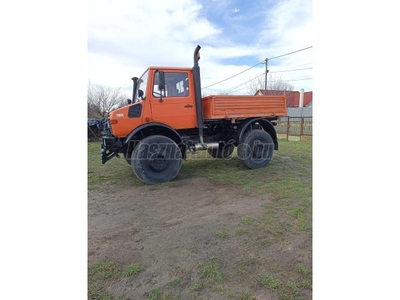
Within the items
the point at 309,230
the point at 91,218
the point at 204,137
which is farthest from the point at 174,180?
the point at 309,230

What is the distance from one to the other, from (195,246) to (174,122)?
2.89 meters

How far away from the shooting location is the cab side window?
14.6 ft

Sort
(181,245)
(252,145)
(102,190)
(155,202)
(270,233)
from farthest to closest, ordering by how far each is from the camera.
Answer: (252,145), (102,190), (155,202), (270,233), (181,245)

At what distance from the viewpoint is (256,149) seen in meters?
5.41

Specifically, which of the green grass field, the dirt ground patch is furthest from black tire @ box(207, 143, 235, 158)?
the dirt ground patch

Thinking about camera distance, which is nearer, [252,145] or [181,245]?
[181,245]

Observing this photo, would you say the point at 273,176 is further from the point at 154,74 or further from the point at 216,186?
the point at 154,74

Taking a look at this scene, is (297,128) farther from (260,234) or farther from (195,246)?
(195,246)

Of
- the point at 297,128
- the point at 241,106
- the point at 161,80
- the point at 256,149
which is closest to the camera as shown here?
the point at 161,80

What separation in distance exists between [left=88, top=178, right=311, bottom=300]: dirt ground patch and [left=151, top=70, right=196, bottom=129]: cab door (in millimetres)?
1671

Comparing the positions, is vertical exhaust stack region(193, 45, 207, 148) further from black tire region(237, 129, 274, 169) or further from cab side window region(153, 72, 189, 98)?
black tire region(237, 129, 274, 169)

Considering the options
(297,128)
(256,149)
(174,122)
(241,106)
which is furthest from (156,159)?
(297,128)

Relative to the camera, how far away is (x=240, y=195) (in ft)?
12.0

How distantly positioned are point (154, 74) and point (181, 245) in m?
3.26
